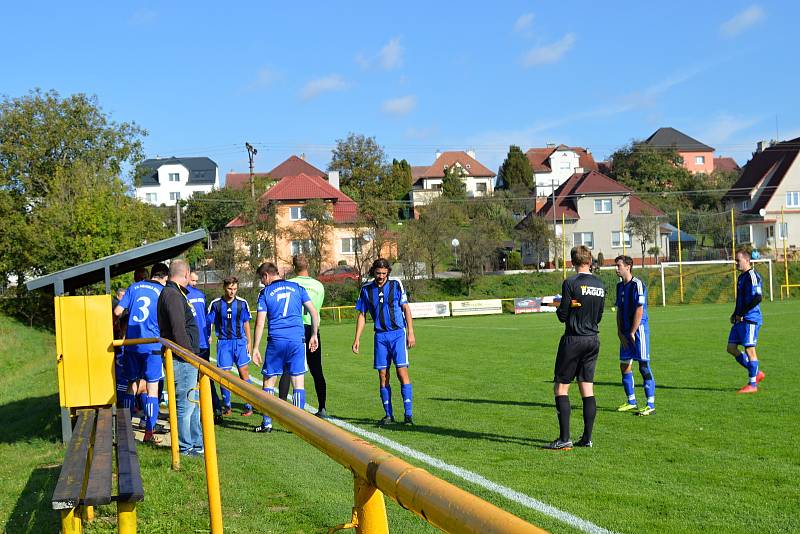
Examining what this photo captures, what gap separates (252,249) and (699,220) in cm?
4128

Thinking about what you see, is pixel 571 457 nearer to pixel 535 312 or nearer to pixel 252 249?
pixel 535 312

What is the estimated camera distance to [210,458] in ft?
15.5

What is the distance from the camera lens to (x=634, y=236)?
219ft

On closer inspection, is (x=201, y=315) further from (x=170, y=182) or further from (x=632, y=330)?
(x=170, y=182)

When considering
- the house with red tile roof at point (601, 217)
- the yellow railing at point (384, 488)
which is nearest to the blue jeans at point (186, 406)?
the yellow railing at point (384, 488)

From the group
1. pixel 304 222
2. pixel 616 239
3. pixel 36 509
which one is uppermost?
pixel 304 222

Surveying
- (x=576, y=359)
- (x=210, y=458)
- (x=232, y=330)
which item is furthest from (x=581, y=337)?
(x=232, y=330)

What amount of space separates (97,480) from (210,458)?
0.60 m

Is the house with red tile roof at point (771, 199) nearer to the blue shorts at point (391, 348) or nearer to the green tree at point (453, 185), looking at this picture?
the green tree at point (453, 185)

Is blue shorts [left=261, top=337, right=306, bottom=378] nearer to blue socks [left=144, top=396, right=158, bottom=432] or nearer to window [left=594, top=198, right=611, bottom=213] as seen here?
blue socks [left=144, top=396, right=158, bottom=432]

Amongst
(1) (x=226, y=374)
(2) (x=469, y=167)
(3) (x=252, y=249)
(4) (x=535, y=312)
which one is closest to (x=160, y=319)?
(1) (x=226, y=374)

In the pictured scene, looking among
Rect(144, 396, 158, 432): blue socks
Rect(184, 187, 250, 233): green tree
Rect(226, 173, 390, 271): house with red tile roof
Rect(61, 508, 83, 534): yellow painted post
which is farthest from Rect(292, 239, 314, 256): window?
Rect(61, 508, 83, 534): yellow painted post

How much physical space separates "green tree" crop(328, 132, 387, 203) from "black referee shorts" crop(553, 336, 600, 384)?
75447mm

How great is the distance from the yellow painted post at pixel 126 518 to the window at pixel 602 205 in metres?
67.7
